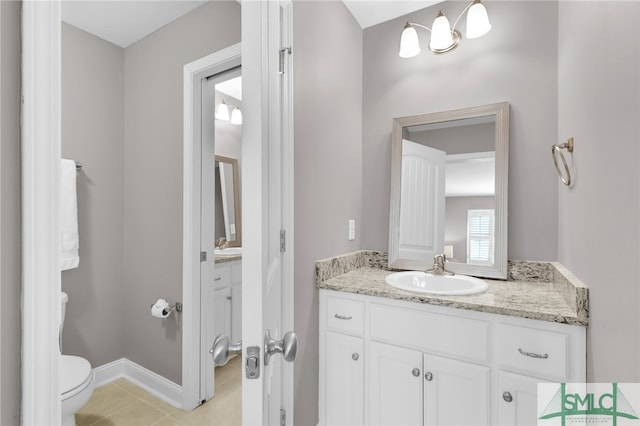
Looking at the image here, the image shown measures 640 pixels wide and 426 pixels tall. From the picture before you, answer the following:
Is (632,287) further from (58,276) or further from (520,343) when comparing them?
(58,276)

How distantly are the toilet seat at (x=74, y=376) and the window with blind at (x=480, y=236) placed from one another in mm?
1858

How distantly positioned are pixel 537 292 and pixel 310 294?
1.07m

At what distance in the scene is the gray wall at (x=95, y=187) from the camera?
1250mm

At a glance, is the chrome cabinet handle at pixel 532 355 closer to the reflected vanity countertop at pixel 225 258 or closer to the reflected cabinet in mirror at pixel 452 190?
the reflected cabinet in mirror at pixel 452 190

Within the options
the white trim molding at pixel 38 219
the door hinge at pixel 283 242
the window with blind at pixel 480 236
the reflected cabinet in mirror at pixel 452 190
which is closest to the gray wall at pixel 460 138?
the reflected cabinet in mirror at pixel 452 190

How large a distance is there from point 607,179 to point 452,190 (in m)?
0.92

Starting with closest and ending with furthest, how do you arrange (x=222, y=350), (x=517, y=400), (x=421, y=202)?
(x=222, y=350) → (x=517, y=400) → (x=421, y=202)

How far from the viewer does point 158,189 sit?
68.3 inches

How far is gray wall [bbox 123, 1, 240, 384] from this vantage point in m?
1.65

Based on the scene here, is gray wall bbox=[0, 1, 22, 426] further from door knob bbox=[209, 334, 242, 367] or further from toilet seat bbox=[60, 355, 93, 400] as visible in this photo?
toilet seat bbox=[60, 355, 93, 400]

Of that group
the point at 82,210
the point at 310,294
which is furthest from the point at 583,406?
the point at 82,210

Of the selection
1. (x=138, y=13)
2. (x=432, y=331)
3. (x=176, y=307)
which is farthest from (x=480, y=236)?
(x=138, y=13)

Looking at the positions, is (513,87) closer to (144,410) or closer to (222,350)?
(222,350)

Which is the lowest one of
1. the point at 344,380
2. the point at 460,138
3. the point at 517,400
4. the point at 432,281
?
the point at 344,380
